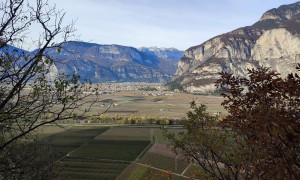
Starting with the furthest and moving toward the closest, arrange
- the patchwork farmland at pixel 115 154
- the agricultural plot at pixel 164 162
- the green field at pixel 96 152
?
the agricultural plot at pixel 164 162
the green field at pixel 96 152
the patchwork farmland at pixel 115 154

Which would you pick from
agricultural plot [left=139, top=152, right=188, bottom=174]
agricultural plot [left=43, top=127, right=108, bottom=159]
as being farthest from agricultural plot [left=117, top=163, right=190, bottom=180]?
agricultural plot [left=43, top=127, right=108, bottom=159]

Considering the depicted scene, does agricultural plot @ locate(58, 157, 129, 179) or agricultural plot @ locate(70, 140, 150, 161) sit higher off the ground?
agricultural plot @ locate(58, 157, 129, 179)

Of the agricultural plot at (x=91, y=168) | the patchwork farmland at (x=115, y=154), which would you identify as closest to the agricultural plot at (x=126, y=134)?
the patchwork farmland at (x=115, y=154)

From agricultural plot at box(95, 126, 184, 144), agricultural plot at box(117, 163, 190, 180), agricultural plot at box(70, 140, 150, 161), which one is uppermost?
agricultural plot at box(117, 163, 190, 180)

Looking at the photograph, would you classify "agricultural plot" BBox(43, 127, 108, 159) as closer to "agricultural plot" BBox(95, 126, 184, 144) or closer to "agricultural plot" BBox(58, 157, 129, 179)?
"agricultural plot" BBox(95, 126, 184, 144)

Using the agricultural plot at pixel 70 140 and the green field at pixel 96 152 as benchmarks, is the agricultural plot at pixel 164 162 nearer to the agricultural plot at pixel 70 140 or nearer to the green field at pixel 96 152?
the green field at pixel 96 152

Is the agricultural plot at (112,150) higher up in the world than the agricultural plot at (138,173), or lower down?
lower down

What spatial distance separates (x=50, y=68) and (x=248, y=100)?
260 inches

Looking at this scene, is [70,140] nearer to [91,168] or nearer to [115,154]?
[115,154]

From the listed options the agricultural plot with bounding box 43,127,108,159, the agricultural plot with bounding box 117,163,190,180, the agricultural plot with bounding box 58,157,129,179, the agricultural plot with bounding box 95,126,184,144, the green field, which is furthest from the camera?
the agricultural plot with bounding box 95,126,184,144

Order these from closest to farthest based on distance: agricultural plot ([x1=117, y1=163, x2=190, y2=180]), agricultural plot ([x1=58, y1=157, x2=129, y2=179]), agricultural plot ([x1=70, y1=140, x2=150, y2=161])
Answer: agricultural plot ([x1=117, y1=163, x2=190, y2=180])
agricultural plot ([x1=58, y1=157, x2=129, y2=179])
agricultural plot ([x1=70, y1=140, x2=150, y2=161])

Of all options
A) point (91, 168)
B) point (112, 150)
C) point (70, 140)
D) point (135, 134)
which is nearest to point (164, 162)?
point (91, 168)

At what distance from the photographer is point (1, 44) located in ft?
34.6

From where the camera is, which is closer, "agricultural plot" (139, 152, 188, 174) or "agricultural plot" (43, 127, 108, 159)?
"agricultural plot" (139, 152, 188, 174)
